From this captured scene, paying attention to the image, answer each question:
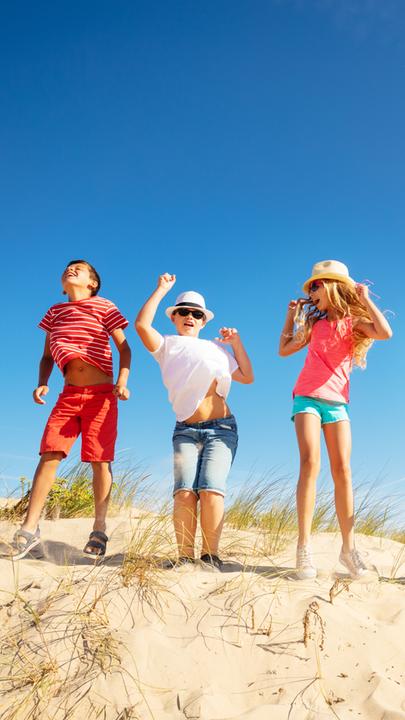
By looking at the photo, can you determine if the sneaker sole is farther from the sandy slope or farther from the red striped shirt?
the red striped shirt

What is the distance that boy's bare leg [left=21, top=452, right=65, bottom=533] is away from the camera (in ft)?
14.8

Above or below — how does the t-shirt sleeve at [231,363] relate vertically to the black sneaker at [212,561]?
above

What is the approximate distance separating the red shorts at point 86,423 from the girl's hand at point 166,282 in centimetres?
94

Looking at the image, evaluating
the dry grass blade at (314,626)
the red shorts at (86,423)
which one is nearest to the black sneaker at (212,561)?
the dry grass blade at (314,626)

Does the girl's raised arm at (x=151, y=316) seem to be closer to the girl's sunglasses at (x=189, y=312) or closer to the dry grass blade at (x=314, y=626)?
the girl's sunglasses at (x=189, y=312)

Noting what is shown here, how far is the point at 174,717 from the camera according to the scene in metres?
2.64

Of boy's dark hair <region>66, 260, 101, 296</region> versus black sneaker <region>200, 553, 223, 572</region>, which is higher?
boy's dark hair <region>66, 260, 101, 296</region>

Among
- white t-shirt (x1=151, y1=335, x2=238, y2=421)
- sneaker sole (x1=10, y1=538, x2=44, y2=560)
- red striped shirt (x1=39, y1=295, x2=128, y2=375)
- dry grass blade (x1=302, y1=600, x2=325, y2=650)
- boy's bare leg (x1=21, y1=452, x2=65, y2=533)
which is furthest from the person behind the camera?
red striped shirt (x1=39, y1=295, x2=128, y2=375)

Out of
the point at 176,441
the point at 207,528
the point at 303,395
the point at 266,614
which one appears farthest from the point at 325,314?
the point at 266,614

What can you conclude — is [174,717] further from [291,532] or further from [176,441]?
[291,532]

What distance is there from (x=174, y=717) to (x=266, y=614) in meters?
0.81

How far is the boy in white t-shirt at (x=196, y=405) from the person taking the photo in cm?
405

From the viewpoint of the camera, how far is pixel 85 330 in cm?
484

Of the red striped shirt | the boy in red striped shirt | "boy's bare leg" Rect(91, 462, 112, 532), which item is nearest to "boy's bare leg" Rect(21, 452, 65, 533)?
the boy in red striped shirt
